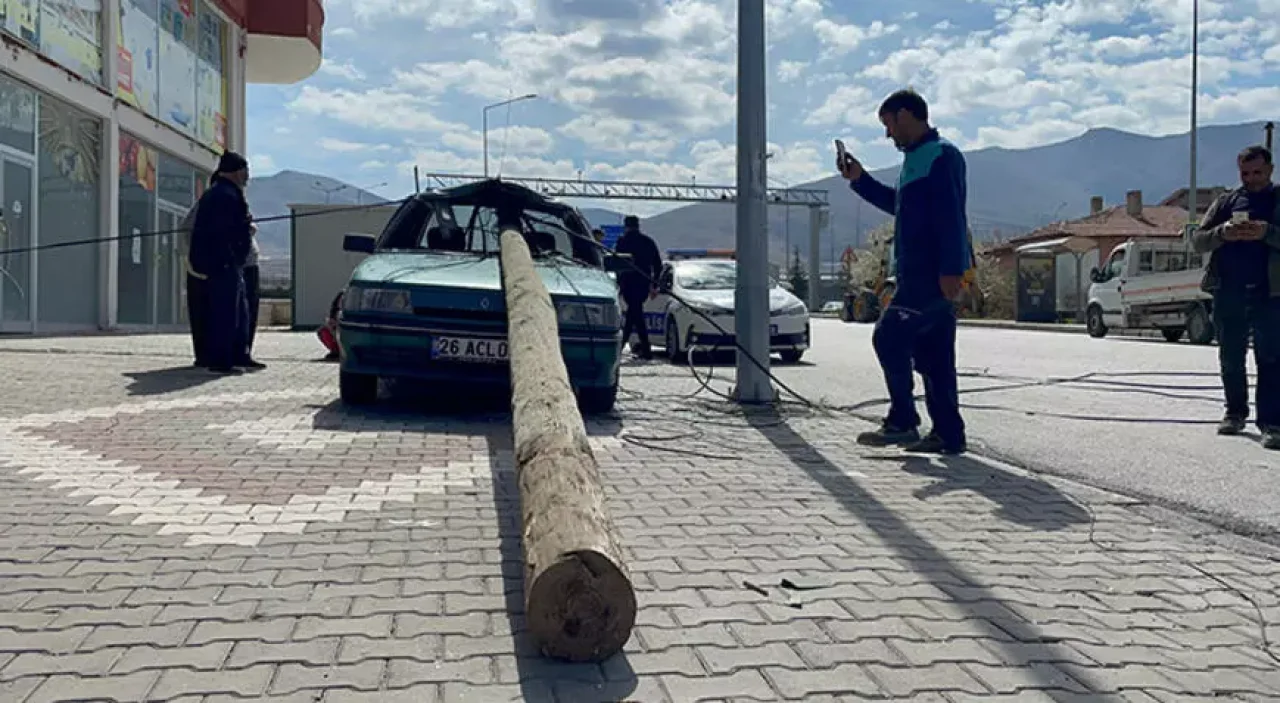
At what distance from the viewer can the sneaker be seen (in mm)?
6348

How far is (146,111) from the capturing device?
19.1 m

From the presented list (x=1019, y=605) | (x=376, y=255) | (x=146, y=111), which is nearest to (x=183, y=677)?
(x=1019, y=605)

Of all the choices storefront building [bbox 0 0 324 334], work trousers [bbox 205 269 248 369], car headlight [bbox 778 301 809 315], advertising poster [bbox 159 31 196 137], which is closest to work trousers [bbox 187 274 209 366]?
work trousers [bbox 205 269 248 369]

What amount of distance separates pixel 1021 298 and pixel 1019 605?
3686 centimetres

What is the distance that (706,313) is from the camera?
13.3 m

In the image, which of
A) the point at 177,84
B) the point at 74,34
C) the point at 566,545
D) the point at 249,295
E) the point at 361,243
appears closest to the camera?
the point at 566,545

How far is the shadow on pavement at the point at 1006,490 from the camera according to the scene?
14.9 ft

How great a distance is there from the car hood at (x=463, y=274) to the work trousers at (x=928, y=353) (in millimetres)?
2062

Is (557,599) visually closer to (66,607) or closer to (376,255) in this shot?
(66,607)

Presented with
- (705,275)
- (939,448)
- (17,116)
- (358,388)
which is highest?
(17,116)

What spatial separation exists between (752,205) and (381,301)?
285 centimetres

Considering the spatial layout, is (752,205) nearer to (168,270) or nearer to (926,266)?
(926,266)

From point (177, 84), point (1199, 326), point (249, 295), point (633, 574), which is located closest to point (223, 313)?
point (249, 295)

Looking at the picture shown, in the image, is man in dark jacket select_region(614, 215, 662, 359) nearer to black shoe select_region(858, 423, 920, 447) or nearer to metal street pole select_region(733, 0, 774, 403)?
metal street pole select_region(733, 0, 774, 403)
